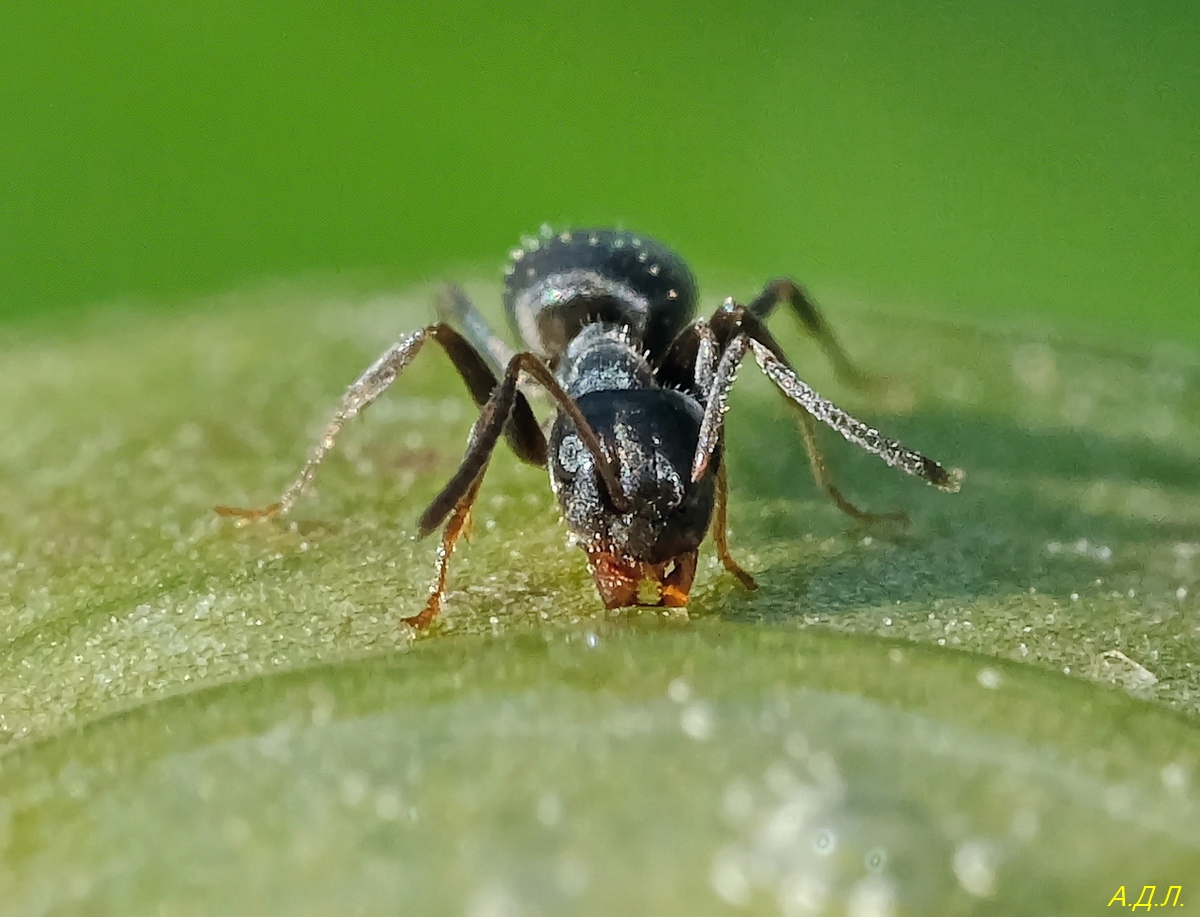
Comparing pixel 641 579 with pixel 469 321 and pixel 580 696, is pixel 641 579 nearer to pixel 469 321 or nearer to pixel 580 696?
pixel 580 696

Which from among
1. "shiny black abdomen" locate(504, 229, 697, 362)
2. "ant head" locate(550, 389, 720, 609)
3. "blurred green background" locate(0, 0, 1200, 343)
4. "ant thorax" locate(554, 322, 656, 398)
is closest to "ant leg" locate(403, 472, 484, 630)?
"ant head" locate(550, 389, 720, 609)

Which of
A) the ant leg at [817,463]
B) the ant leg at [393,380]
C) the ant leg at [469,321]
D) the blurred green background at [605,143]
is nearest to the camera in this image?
the ant leg at [817,463]

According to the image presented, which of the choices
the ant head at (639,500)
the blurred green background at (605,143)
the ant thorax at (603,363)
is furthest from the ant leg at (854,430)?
the blurred green background at (605,143)

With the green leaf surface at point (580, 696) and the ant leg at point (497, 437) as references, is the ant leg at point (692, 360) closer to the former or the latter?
the green leaf surface at point (580, 696)

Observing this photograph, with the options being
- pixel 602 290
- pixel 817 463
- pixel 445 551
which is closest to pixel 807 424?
pixel 817 463

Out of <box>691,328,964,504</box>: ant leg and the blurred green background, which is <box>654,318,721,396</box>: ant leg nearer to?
<box>691,328,964,504</box>: ant leg

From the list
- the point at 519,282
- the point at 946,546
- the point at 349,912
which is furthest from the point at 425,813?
the point at 519,282
